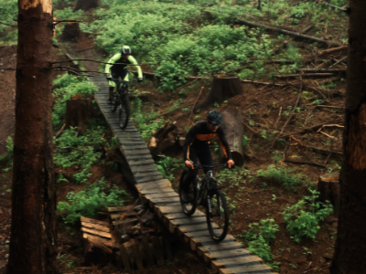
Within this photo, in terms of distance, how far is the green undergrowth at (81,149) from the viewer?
11453mm

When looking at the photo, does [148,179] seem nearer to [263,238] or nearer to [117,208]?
[117,208]

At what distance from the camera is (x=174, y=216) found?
777 cm

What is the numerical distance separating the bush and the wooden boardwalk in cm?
169

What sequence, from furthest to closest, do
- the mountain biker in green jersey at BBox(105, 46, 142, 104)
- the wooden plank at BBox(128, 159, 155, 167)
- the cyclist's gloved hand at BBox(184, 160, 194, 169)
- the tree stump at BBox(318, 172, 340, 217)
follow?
the mountain biker in green jersey at BBox(105, 46, 142, 104) → the wooden plank at BBox(128, 159, 155, 167) → the tree stump at BBox(318, 172, 340, 217) → the cyclist's gloved hand at BBox(184, 160, 194, 169)

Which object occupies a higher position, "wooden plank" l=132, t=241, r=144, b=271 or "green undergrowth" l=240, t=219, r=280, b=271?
"green undergrowth" l=240, t=219, r=280, b=271

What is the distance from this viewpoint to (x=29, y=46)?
5.17 metres

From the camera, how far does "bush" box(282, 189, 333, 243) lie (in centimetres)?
767

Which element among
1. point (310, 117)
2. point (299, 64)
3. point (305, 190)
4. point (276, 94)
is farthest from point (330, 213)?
point (299, 64)

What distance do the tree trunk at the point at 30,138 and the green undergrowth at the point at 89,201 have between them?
3.64 meters

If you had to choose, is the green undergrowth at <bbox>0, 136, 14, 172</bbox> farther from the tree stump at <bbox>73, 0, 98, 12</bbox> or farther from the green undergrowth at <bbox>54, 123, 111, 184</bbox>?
the tree stump at <bbox>73, 0, 98, 12</bbox>

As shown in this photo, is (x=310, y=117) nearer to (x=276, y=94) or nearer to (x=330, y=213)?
(x=276, y=94)

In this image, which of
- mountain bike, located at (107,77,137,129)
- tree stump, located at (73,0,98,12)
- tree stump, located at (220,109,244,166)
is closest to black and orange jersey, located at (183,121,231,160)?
tree stump, located at (220,109,244,166)

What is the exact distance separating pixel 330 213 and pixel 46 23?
22.1 ft

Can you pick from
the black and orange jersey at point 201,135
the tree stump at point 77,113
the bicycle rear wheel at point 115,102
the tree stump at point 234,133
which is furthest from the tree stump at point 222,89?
the black and orange jersey at point 201,135
